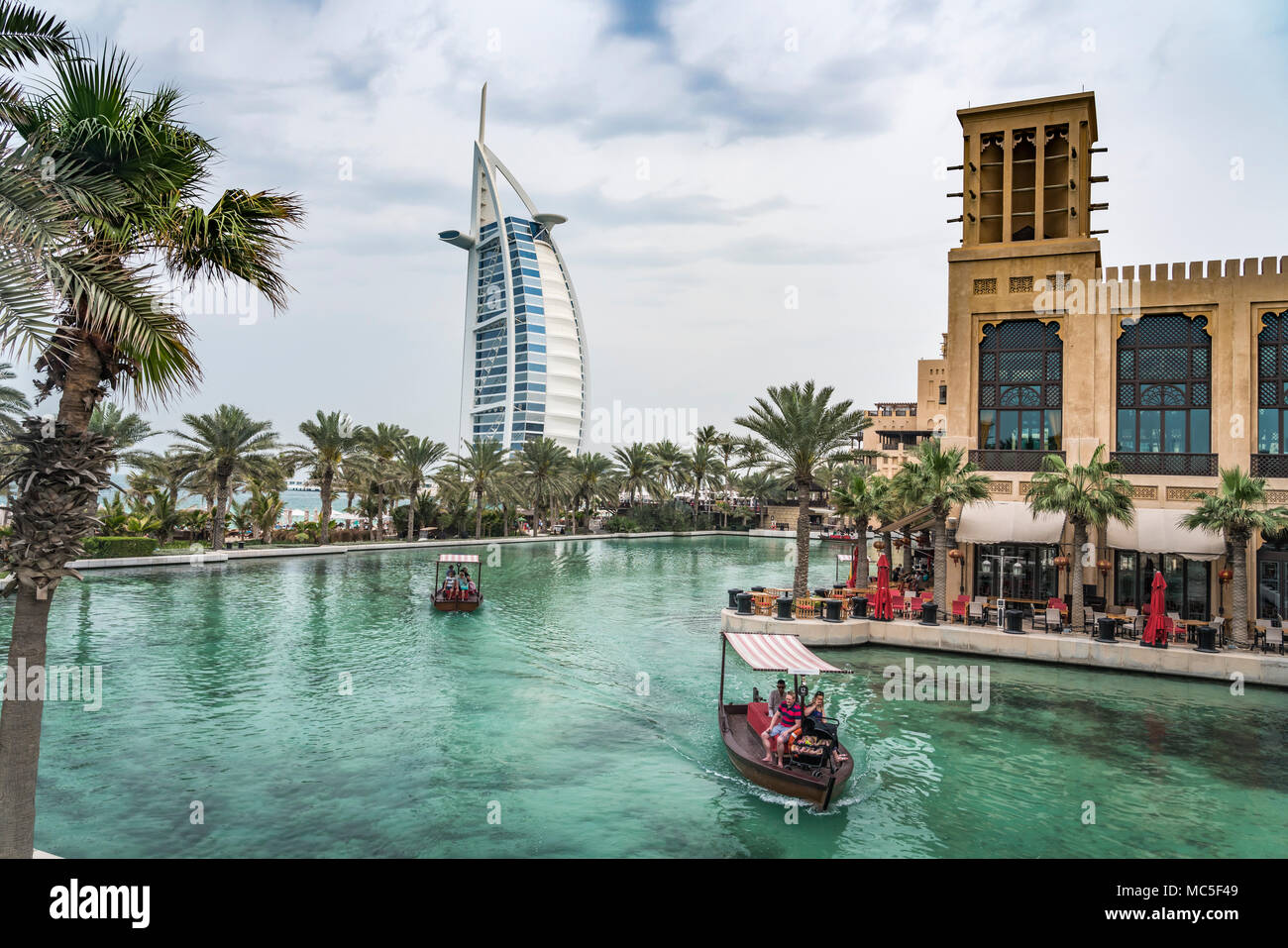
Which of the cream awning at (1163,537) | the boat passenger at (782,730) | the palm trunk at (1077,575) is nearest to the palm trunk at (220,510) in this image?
the boat passenger at (782,730)

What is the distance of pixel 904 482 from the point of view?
88.1 feet

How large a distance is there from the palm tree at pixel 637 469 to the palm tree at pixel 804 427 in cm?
5187

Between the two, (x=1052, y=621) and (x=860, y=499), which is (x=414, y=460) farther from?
(x=1052, y=621)

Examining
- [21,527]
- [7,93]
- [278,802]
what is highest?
[7,93]

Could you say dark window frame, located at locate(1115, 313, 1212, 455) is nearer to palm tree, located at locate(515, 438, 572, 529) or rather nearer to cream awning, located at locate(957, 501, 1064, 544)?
cream awning, located at locate(957, 501, 1064, 544)

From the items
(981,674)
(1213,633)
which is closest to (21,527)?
(981,674)

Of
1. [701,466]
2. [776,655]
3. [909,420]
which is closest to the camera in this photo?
[776,655]

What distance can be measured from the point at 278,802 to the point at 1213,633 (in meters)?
23.5

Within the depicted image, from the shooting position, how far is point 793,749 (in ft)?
43.7

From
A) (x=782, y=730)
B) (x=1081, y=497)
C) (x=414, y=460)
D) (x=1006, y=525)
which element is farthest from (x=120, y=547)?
(x=1081, y=497)

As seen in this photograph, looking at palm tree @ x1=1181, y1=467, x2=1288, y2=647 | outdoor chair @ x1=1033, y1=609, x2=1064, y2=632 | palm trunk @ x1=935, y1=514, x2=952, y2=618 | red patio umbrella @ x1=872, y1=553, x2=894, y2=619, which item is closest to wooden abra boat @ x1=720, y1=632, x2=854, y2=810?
red patio umbrella @ x1=872, y1=553, x2=894, y2=619

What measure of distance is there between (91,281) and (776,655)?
13.2 m

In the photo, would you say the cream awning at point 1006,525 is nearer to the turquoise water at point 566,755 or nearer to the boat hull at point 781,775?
the turquoise water at point 566,755
